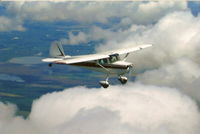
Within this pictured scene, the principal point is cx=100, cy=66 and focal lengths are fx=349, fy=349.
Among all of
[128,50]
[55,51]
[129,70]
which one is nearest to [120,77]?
[129,70]

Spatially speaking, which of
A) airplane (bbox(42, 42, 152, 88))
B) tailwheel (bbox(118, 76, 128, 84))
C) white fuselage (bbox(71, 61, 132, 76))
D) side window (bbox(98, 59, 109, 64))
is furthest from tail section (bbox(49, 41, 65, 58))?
tailwheel (bbox(118, 76, 128, 84))

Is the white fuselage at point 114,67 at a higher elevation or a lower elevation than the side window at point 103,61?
lower

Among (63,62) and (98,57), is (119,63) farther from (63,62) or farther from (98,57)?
(63,62)

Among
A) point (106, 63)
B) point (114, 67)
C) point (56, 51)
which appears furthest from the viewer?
point (56, 51)

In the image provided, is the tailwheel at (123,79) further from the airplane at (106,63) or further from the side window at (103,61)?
the side window at (103,61)

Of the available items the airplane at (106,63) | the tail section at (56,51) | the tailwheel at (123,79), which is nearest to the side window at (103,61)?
the airplane at (106,63)

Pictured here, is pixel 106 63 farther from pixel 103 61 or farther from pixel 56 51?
pixel 56 51

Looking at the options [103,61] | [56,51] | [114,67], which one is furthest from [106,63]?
[56,51]

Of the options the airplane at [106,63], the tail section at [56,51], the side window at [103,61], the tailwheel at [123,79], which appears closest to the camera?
the airplane at [106,63]

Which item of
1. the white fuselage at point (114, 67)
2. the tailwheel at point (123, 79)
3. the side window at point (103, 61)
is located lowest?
the tailwheel at point (123, 79)

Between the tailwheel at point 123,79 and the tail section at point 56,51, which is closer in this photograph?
the tailwheel at point 123,79

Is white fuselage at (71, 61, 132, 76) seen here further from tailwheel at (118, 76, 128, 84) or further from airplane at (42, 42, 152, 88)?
tailwheel at (118, 76, 128, 84)

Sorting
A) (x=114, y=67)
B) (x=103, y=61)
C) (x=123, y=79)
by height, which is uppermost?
(x=103, y=61)

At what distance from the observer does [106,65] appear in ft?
163
